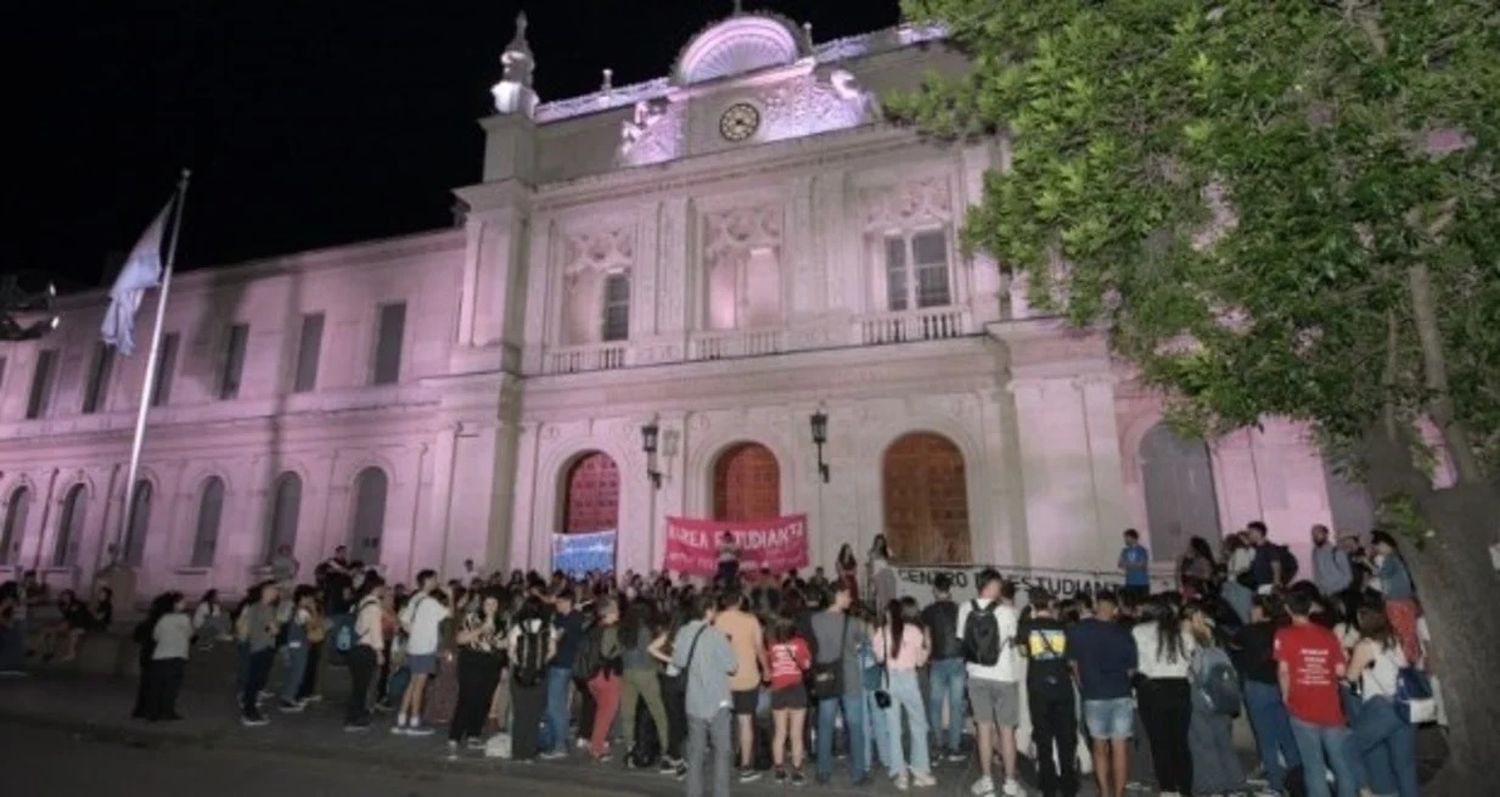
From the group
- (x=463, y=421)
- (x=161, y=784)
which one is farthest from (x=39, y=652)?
(x=161, y=784)

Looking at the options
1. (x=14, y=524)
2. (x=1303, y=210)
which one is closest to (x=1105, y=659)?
(x=1303, y=210)

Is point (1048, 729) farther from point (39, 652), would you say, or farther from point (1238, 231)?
point (39, 652)

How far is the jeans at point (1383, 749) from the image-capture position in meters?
6.67

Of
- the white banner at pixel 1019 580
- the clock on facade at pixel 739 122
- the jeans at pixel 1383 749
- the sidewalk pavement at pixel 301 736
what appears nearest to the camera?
the jeans at pixel 1383 749

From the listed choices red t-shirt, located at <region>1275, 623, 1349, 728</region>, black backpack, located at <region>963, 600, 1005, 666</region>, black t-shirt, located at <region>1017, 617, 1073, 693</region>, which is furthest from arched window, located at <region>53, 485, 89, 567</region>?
red t-shirt, located at <region>1275, 623, 1349, 728</region>

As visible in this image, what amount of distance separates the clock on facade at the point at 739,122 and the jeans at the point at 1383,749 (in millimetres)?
16789

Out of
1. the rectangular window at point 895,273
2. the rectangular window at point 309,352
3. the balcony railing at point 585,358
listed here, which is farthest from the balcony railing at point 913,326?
the rectangular window at point 309,352

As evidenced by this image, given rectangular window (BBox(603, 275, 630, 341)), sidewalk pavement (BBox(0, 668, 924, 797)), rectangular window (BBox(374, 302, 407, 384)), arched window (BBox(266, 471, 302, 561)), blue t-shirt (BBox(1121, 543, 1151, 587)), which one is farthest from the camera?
rectangular window (BBox(374, 302, 407, 384))

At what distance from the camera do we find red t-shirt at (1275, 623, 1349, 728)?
6.88m

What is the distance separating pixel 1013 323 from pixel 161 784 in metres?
14.4

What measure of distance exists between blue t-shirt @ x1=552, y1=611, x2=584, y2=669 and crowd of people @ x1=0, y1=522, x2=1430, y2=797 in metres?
0.02

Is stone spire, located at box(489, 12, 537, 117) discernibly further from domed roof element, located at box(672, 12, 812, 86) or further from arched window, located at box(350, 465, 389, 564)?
arched window, located at box(350, 465, 389, 564)

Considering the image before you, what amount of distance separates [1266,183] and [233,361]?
90.8ft

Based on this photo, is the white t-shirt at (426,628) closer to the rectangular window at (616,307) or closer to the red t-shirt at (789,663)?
the red t-shirt at (789,663)
